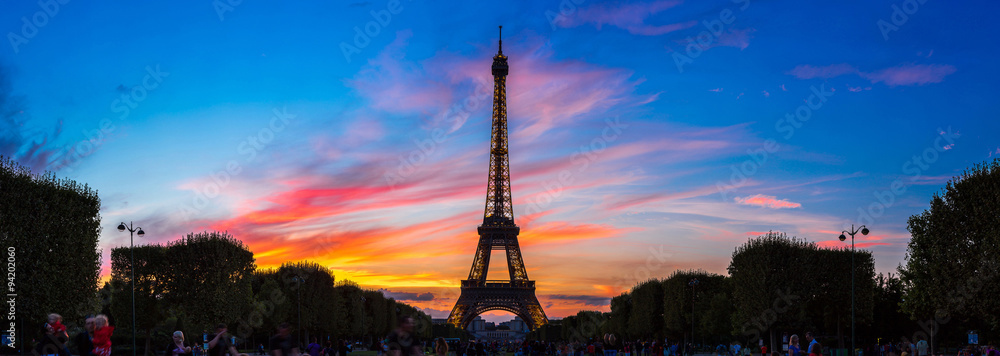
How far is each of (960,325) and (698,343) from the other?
45.3 m

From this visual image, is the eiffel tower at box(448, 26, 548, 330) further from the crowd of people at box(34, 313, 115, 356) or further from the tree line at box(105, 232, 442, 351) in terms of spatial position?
the crowd of people at box(34, 313, 115, 356)

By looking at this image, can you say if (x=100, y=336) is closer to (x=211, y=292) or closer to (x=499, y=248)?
(x=211, y=292)

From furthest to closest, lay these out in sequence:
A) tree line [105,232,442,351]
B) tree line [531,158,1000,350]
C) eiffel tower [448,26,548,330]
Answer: eiffel tower [448,26,548,330] → tree line [105,232,442,351] → tree line [531,158,1000,350]

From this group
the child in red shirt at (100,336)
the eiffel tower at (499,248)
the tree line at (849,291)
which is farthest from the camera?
the eiffel tower at (499,248)

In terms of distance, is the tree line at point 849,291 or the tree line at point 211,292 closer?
the tree line at point 849,291

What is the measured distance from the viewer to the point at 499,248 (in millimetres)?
128250

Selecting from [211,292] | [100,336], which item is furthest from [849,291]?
[100,336]

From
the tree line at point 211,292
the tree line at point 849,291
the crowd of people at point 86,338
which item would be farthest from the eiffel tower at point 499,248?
the crowd of people at point 86,338

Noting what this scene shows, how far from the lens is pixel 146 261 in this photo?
224ft

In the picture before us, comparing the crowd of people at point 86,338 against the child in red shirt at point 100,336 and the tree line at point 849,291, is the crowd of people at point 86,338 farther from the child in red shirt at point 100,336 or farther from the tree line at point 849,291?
the tree line at point 849,291

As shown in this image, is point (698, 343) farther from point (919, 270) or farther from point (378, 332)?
point (919, 270)

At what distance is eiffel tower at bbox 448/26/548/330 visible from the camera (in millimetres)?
122750

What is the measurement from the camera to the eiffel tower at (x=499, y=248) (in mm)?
122750

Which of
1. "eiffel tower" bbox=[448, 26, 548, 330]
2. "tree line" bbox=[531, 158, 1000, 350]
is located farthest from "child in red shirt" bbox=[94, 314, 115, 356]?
"eiffel tower" bbox=[448, 26, 548, 330]
